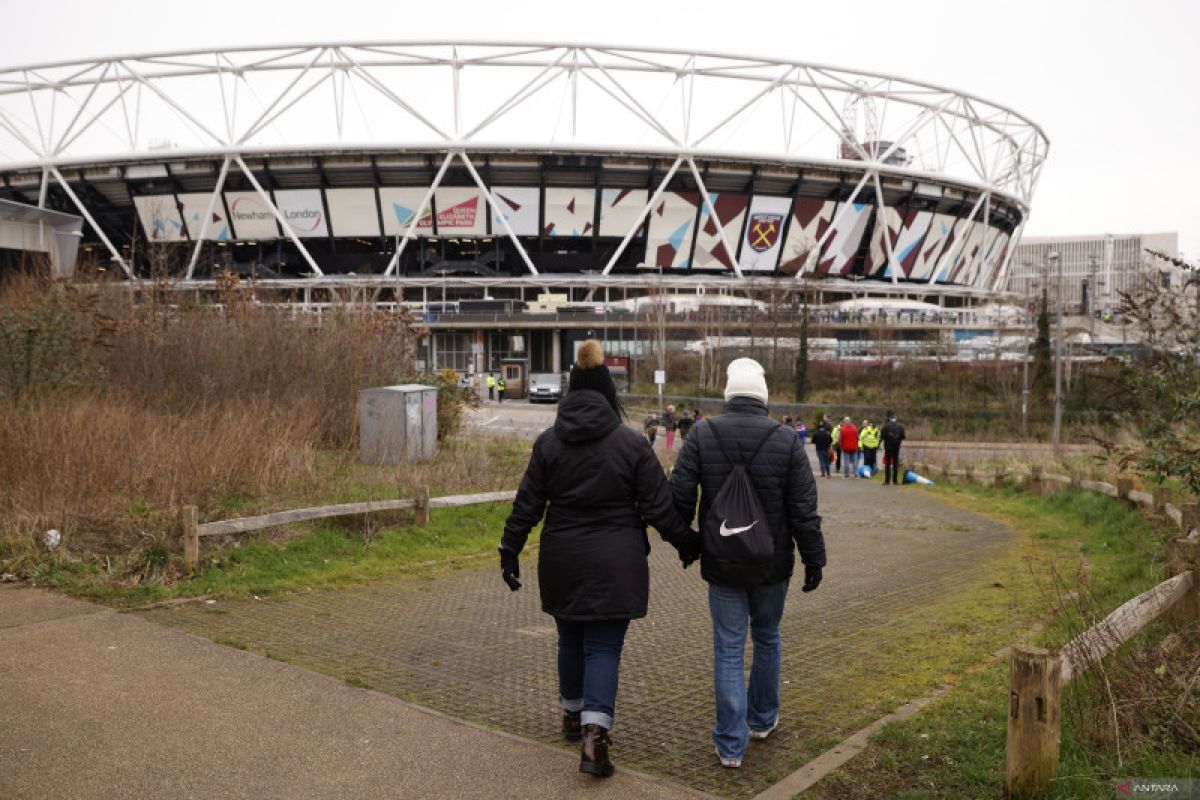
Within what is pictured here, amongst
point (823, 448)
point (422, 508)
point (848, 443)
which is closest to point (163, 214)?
point (823, 448)

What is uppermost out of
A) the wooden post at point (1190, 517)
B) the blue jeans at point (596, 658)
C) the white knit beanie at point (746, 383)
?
the white knit beanie at point (746, 383)

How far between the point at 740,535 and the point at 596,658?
882mm

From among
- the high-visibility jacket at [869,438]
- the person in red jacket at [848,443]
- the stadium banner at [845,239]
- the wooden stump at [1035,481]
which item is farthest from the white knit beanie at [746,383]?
the stadium banner at [845,239]

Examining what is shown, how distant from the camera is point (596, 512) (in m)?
4.58

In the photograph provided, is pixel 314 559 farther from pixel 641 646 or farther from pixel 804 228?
pixel 804 228

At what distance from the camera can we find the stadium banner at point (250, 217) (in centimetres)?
6347

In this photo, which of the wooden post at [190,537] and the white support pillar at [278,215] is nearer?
the wooden post at [190,537]

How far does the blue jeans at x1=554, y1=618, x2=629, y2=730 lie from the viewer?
4.45m

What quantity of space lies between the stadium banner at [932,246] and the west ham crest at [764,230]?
40.7ft

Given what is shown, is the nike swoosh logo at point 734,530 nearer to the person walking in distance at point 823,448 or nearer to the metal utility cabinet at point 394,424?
the metal utility cabinet at point 394,424

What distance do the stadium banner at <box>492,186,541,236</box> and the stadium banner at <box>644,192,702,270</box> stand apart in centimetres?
779

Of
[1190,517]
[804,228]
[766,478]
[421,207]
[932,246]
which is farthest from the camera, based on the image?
[932,246]

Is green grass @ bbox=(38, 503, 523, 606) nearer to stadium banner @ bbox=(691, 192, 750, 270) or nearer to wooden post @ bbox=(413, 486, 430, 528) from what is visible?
wooden post @ bbox=(413, 486, 430, 528)

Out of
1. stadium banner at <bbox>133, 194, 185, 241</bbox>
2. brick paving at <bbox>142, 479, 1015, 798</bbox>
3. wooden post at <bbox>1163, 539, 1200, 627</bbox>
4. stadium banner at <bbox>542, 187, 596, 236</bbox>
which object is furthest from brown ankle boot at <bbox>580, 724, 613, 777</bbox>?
stadium banner at <bbox>133, 194, 185, 241</bbox>
